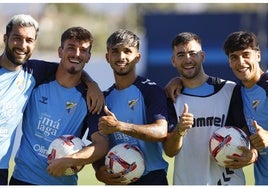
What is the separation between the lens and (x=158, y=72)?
2541 cm

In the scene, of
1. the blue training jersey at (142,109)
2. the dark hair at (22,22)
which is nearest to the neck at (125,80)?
the blue training jersey at (142,109)

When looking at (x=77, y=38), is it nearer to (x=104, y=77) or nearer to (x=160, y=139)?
(x=160, y=139)

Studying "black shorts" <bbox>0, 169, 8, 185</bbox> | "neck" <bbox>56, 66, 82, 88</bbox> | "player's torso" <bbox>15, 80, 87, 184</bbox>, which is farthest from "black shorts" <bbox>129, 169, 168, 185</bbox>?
"black shorts" <bbox>0, 169, 8, 185</bbox>

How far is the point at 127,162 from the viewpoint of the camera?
8.09 meters

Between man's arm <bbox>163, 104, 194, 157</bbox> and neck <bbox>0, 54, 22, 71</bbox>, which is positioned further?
neck <bbox>0, 54, 22, 71</bbox>

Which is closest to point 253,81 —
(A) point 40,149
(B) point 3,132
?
(A) point 40,149

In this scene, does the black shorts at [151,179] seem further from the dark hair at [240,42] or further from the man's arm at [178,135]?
the dark hair at [240,42]

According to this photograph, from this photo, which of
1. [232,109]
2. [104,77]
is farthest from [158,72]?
[232,109]

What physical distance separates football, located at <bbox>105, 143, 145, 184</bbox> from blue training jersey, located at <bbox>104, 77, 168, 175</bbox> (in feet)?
0.62

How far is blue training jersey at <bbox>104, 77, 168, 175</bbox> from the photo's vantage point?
8.36 m

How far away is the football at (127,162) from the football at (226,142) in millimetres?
852

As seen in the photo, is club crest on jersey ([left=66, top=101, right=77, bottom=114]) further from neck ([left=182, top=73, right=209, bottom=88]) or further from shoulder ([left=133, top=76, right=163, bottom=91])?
neck ([left=182, top=73, right=209, bottom=88])

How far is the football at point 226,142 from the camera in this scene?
8.27m

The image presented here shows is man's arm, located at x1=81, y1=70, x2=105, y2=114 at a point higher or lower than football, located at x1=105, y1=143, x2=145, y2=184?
higher
